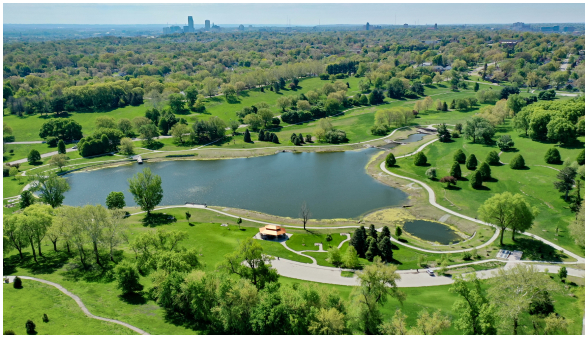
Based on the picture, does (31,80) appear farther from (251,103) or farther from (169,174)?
(169,174)

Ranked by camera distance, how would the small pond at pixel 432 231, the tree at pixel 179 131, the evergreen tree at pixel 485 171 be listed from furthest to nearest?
the tree at pixel 179 131
the evergreen tree at pixel 485 171
the small pond at pixel 432 231

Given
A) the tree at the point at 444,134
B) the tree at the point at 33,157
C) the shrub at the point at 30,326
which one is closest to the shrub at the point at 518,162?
the tree at the point at 444,134

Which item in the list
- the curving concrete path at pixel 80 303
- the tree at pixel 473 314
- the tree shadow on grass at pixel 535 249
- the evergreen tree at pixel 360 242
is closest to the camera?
the tree at pixel 473 314

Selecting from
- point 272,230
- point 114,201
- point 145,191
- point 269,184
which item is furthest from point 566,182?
point 114,201

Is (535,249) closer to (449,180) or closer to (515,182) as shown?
(515,182)

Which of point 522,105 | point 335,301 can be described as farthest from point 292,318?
point 522,105

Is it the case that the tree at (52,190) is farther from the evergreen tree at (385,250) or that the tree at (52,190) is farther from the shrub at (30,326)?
the evergreen tree at (385,250)

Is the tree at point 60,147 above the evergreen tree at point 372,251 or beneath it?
above

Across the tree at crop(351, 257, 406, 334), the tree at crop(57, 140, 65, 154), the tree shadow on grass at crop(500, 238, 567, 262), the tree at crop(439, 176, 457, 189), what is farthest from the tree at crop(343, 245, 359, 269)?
the tree at crop(57, 140, 65, 154)
